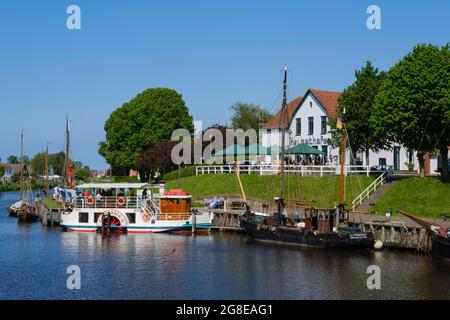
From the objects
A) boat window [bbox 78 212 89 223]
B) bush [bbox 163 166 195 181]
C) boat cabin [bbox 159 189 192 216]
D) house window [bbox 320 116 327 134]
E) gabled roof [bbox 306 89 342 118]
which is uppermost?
gabled roof [bbox 306 89 342 118]

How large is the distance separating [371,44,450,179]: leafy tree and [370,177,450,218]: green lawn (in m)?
2.33

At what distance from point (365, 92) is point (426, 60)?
1181 centimetres

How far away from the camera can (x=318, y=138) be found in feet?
286

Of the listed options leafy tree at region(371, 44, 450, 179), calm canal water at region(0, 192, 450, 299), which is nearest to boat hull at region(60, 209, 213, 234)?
calm canal water at region(0, 192, 450, 299)

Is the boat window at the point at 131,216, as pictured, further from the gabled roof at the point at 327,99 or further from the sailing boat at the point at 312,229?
the gabled roof at the point at 327,99

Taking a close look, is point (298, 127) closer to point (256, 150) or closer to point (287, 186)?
point (256, 150)

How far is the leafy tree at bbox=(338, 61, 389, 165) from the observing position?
7112 centimetres

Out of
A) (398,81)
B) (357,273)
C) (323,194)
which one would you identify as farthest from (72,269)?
(398,81)

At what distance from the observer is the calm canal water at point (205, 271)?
34.2 m

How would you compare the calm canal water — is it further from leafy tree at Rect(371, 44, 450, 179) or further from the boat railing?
leafy tree at Rect(371, 44, 450, 179)

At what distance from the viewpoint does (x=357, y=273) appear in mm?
38844

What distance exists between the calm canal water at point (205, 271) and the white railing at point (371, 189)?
1167cm

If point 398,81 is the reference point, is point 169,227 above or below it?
below

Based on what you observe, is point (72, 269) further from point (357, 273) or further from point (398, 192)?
point (398, 192)
